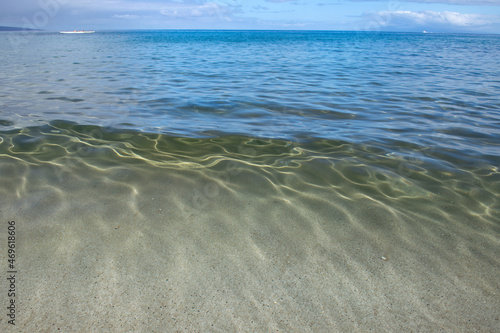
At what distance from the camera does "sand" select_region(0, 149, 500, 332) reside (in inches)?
73.3

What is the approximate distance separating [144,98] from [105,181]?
15.8ft

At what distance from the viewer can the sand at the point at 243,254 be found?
186 cm

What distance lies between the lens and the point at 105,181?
3424 millimetres

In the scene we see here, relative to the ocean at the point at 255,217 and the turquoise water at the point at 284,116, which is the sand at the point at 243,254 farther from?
the turquoise water at the point at 284,116

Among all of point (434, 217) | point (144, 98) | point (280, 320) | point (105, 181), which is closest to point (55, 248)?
point (105, 181)

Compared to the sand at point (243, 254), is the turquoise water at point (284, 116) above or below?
above

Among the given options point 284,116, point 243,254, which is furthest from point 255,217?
point 284,116

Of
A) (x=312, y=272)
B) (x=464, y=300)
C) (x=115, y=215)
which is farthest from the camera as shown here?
(x=115, y=215)

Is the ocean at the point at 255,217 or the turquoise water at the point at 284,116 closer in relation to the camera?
the ocean at the point at 255,217

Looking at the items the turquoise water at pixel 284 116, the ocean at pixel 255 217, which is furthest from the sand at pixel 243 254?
the turquoise water at pixel 284 116

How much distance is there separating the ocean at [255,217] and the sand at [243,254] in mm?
11

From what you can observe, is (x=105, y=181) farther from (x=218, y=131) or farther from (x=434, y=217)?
(x=434, y=217)

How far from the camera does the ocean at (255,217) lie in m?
1.94

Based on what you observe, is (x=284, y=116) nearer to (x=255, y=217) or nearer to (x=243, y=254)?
(x=255, y=217)
